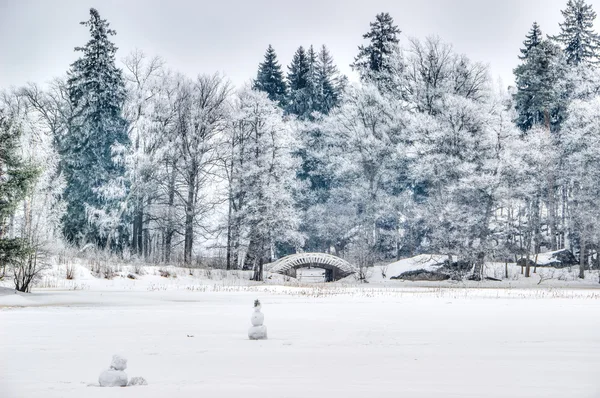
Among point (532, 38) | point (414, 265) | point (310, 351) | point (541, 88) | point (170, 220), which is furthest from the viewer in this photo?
point (532, 38)

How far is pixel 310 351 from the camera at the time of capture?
9891mm

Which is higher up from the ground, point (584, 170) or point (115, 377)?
point (584, 170)

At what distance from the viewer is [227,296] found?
24.8 meters

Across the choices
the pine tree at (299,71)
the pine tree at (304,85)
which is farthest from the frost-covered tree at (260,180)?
the pine tree at (299,71)

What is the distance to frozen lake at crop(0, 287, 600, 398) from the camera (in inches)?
265

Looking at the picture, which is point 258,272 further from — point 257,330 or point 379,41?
point 257,330

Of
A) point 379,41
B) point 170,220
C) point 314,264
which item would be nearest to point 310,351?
point 314,264

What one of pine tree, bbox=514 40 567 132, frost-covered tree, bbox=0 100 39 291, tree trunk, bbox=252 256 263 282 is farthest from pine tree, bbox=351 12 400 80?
frost-covered tree, bbox=0 100 39 291

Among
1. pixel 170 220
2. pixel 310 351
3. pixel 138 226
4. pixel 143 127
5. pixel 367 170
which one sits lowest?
pixel 310 351

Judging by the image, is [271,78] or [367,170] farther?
[271,78]

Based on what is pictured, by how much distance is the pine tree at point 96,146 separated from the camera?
4028 cm

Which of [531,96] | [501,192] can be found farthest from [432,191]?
[531,96]

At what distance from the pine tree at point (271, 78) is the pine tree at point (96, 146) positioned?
14.4 meters

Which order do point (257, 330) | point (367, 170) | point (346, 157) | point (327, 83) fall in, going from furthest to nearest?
point (327, 83) → point (346, 157) → point (367, 170) → point (257, 330)
